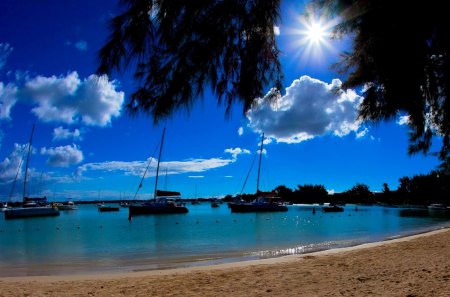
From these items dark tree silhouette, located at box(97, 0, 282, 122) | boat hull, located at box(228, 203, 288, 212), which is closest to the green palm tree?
dark tree silhouette, located at box(97, 0, 282, 122)

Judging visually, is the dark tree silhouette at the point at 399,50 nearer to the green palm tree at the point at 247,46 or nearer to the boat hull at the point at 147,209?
the green palm tree at the point at 247,46

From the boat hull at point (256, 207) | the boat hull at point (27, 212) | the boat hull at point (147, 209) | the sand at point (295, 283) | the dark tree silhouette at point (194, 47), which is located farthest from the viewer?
the boat hull at point (256, 207)

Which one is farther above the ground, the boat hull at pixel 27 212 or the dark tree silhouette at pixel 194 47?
the dark tree silhouette at pixel 194 47

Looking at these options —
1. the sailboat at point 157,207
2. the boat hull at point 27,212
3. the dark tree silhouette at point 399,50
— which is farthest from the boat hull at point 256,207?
the dark tree silhouette at point 399,50

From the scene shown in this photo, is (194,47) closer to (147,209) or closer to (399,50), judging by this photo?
(399,50)

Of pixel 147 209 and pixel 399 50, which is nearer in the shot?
pixel 399 50

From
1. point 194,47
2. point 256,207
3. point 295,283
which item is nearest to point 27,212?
point 256,207

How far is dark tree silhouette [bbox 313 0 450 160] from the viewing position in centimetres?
324

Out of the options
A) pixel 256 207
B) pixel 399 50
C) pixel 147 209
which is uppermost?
pixel 399 50

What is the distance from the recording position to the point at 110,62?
3217 mm

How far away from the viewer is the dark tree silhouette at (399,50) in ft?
10.6

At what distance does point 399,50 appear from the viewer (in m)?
3.46

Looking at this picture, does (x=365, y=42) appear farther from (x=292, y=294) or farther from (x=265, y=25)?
(x=292, y=294)

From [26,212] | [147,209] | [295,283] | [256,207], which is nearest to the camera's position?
[295,283]
